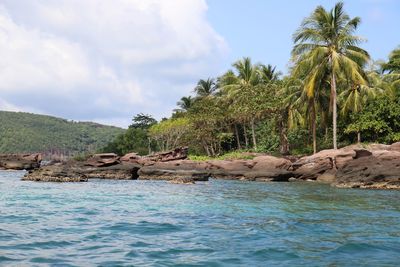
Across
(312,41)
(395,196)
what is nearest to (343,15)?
(312,41)

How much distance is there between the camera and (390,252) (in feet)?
30.5

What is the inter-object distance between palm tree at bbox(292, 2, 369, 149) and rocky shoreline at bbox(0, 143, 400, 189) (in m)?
4.76

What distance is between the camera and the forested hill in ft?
487

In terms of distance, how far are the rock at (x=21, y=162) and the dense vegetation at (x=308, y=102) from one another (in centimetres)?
1727

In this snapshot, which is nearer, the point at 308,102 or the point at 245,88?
the point at 308,102

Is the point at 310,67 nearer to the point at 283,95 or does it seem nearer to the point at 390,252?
the point at 283,95

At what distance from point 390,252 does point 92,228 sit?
7165 millimetres

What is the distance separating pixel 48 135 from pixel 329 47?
142 meters

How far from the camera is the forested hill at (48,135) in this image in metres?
148

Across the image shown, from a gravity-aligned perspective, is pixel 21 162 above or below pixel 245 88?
below

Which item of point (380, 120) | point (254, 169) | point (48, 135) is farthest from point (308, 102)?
point (48, 135)

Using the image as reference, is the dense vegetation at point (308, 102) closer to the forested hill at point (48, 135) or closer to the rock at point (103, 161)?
the rock at point (103, 161)

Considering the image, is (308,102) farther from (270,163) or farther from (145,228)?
(145,228)

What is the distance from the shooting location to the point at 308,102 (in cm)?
4769
